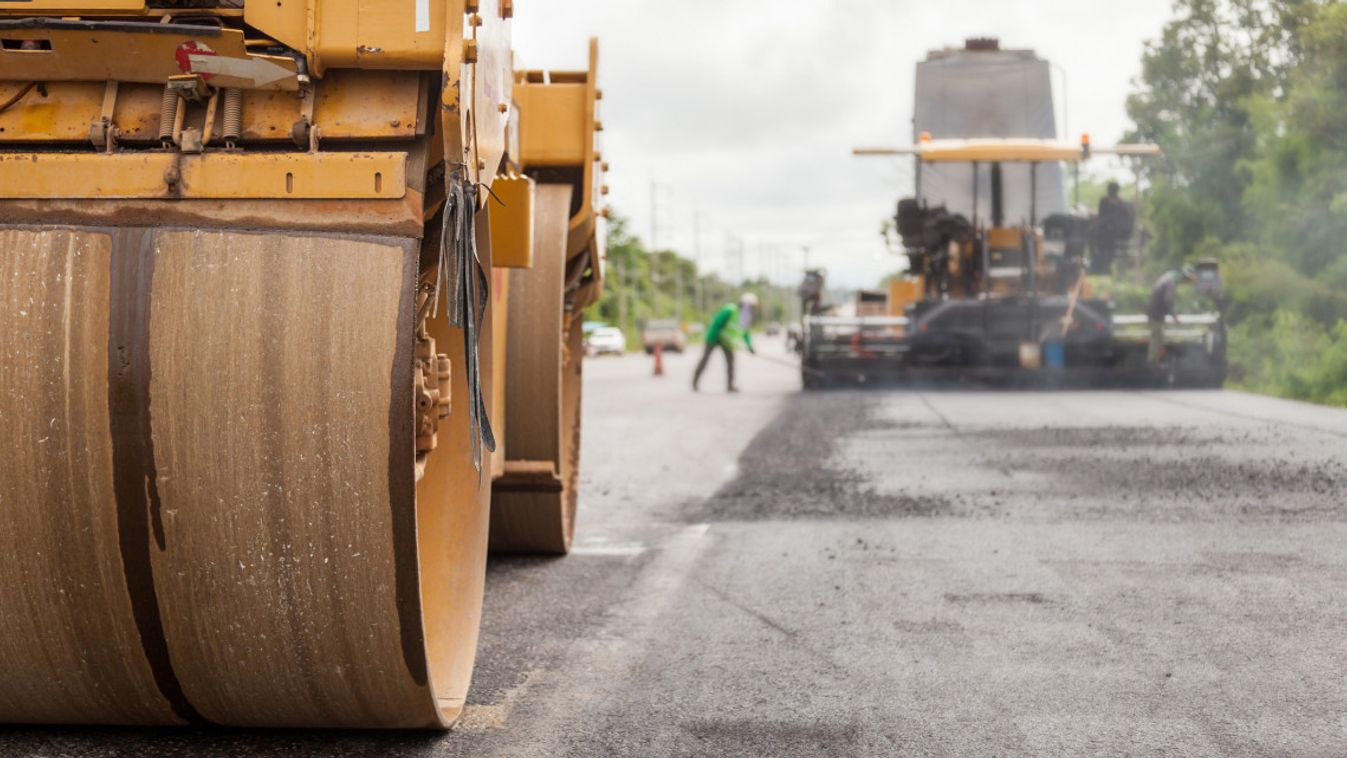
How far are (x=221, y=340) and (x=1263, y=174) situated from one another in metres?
22.1

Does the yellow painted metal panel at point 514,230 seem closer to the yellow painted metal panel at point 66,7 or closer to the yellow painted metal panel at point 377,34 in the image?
the yellow painted metal panel at point 377,34

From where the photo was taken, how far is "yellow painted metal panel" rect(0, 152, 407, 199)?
3092 millimetres

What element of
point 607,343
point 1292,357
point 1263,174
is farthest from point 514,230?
point 607,343

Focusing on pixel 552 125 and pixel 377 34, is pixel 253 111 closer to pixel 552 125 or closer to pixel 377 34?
pixel 377 34

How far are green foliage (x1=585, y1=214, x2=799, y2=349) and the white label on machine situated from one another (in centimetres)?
4414

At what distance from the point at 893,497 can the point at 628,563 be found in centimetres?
243

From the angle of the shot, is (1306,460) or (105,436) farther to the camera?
(1306,460)

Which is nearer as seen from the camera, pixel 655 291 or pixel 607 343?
pixel 607 343

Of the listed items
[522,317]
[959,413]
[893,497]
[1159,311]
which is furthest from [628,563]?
[1159,311]

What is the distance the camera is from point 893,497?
338 inches

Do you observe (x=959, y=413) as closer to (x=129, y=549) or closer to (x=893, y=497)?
(x=893, y=497)

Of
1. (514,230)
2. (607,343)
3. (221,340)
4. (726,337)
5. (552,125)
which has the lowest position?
(607,343)

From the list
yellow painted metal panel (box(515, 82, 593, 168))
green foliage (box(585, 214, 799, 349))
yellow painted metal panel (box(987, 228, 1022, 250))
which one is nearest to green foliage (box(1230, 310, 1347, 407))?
yellow painted metal panel (box(987, 228, 1022, 250))

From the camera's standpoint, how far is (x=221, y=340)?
120 inches
